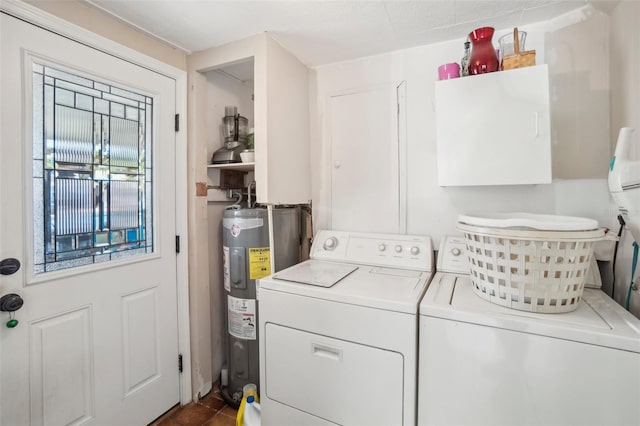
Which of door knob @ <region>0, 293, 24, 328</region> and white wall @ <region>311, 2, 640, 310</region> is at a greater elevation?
white wall @ <region>311, 2, 640, 310</region>

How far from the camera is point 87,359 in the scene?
1365 mm

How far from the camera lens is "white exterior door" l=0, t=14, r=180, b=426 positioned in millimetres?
1143

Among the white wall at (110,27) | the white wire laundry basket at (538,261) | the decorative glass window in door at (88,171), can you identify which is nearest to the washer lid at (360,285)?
the white wire laundry basket at (538,261)

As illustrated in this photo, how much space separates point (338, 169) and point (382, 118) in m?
0.44

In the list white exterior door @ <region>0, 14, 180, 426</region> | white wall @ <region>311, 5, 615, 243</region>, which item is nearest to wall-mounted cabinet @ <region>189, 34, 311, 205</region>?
white wall @ <region>311, 5, 615, 243</region>

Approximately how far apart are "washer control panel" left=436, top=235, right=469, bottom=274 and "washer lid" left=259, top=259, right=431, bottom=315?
0.42 ft

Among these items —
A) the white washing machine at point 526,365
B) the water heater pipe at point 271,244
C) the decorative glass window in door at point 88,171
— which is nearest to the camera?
the white washing machine at point 526,365

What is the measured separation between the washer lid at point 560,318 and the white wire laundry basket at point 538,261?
5cm

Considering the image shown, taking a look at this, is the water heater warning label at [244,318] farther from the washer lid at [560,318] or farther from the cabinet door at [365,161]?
the washer lid at [560,318]

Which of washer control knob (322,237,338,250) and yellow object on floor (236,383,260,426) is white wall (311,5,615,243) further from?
yellow object on floor (236,383,260,426)

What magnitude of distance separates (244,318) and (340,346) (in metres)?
0.83

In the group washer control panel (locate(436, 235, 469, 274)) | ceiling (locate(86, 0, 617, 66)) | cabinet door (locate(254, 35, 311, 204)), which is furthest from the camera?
cabinet door (locate(254, 35, 311, 204))

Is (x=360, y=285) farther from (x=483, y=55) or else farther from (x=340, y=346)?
(x=483, y=55)

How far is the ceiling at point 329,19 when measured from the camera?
1.34m
